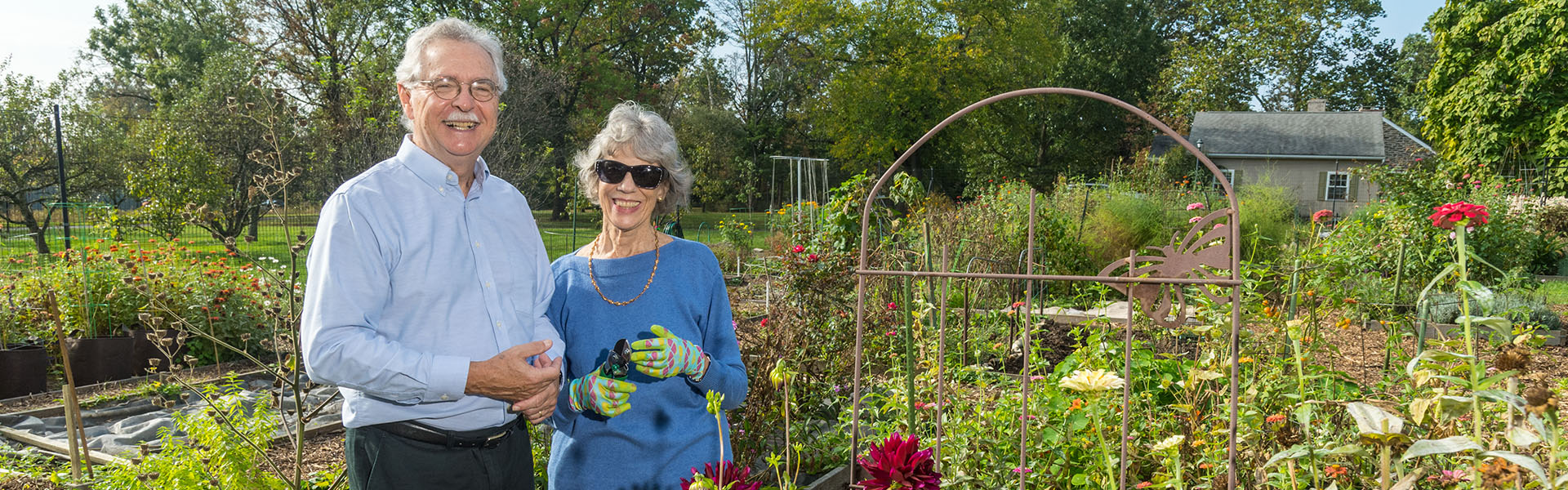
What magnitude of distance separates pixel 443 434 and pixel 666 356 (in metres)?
0.43

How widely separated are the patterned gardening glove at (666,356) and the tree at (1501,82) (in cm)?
1927

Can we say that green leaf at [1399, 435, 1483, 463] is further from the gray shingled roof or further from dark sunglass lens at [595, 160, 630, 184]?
the gray shingled roof

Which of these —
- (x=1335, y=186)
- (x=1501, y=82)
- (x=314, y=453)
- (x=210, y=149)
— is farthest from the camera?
(x=1335, y=186)

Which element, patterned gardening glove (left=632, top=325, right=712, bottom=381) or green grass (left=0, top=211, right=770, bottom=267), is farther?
green grass (left=0, top=211, right=770, bottom=267)

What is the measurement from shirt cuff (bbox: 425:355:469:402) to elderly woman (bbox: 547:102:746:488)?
1.02 ft

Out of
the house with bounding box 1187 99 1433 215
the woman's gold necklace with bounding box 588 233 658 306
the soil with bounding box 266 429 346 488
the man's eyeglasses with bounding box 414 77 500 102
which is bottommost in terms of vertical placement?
the soil with bounding box 266 429 346 488

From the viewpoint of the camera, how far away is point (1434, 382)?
2.39m

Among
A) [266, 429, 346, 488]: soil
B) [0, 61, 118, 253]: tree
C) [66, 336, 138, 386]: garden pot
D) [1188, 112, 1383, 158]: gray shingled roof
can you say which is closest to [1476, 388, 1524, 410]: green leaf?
[266, 429, 346, 488]: soil

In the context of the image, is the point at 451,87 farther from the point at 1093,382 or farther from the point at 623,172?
the point at 1093,382

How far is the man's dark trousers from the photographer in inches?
60.7

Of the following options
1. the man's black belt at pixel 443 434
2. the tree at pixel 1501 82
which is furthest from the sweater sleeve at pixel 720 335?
the tree at pixel 1501 82

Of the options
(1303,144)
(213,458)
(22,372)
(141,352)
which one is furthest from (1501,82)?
(22,372)

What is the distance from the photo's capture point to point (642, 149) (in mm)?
1928

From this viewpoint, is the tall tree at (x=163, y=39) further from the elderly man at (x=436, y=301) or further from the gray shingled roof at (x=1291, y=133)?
the gray shingled roof at (x=1291, y=133)
